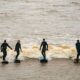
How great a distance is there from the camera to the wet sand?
24972 mm

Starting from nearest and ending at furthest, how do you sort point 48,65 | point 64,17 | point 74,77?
point 74,77 → point 48,65 → point 64,17

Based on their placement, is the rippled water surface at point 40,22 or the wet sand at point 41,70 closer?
the wet sand at point 41,70

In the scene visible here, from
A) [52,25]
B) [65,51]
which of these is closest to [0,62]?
[65,51]

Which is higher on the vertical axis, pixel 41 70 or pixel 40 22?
pixel 40 22

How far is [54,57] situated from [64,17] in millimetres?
27089

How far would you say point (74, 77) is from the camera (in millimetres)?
25125

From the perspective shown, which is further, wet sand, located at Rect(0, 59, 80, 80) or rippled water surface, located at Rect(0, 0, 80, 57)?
rippled water surface, located at Rect(0, 0, 80, 57)

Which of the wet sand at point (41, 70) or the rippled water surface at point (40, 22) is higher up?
the rippled water surface at point (40, 22)

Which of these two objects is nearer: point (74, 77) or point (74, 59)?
point (74, 77)

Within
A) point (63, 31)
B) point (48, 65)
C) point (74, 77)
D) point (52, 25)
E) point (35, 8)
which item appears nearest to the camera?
point (74, 77)

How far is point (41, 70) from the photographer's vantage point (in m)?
26.9

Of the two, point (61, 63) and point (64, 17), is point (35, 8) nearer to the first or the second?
point (64, 17)

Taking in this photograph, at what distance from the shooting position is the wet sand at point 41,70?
2497cm

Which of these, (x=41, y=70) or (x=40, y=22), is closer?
(x=41, y=70)
